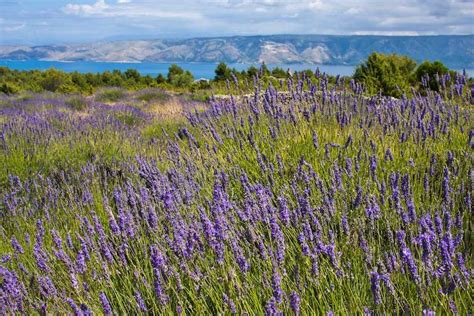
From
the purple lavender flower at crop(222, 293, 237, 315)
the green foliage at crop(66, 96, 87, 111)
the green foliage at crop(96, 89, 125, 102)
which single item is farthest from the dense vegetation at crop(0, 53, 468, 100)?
the purple lavender flower at crop(222, 293, 237, 315)

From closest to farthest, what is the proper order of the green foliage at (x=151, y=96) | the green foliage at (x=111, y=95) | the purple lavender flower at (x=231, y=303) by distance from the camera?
1. the purple lavender flower at (x=231, y=303)
2. the green foliage at (x=151, y=96)
3. the green foliage at (x=111, y=95)

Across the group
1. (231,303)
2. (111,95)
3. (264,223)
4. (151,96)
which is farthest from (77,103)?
(231,303)

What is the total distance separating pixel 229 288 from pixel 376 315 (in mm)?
529

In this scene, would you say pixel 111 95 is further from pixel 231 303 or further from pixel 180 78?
pixel 231 303

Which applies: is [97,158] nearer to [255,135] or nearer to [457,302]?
[255,135]

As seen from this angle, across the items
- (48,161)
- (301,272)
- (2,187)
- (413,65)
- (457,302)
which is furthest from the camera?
(413,65)

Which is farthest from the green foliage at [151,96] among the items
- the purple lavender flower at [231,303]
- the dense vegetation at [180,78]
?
the purple lavender flower at [231,303]

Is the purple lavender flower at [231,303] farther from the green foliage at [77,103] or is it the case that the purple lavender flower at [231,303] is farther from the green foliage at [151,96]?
the green foliage at [151,96]

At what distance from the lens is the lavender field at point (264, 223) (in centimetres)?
164

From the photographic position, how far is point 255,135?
4020 mm

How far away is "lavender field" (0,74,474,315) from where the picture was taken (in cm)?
164

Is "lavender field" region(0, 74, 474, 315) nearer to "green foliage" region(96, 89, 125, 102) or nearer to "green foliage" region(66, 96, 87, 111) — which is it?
"green foliage" region(66, 96, 87, 111)

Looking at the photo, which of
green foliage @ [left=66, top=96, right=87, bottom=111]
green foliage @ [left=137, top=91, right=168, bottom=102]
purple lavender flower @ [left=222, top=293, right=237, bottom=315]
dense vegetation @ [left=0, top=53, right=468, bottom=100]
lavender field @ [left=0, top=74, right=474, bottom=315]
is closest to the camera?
purple lavender flower @ [left=222, top=293, right=237, bottom=315]

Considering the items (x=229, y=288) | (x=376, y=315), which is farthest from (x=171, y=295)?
(x=376, y=315)
